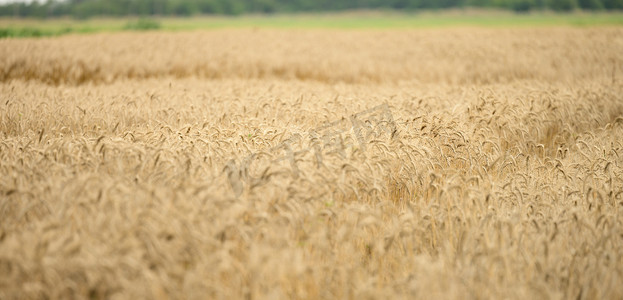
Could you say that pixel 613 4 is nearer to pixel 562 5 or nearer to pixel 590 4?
pixel 590 4

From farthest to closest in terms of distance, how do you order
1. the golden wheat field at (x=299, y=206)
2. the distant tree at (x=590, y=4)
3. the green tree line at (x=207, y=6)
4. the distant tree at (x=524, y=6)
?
the distant tree at (x=524, y=6) → the green tree line at (x=207, y=6) → the distant tree at (x=590, y=4) → the golden wheat field at (x=299, y=206)

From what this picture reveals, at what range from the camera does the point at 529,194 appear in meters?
3.99

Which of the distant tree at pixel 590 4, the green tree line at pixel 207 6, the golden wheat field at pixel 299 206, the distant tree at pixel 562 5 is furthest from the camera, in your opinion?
the green tree line at pixel 207 6

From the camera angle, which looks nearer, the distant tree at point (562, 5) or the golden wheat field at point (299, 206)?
the golden wheat field at point (299, 206)

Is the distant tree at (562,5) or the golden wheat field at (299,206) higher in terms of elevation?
the distant tree at (562,5)

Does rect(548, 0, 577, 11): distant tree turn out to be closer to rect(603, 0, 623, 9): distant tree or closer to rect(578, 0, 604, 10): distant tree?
rect(578, 0, 604, 10): distant tree

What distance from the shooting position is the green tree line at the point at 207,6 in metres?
72.4

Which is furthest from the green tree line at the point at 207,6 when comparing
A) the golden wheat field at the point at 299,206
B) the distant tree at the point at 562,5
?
the golden wheat field at the point at 299,206

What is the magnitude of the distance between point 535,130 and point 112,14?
288 feet

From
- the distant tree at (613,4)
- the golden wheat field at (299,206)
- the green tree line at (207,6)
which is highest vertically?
the green tree line at (207,6)

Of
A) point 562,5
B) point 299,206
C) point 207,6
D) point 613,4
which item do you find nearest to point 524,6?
point 562,5

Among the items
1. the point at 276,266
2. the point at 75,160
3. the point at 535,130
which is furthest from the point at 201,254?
the point at 535,130

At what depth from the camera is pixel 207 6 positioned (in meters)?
80.8

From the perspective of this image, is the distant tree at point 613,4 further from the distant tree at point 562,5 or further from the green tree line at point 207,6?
the distant tree at point 562,5
